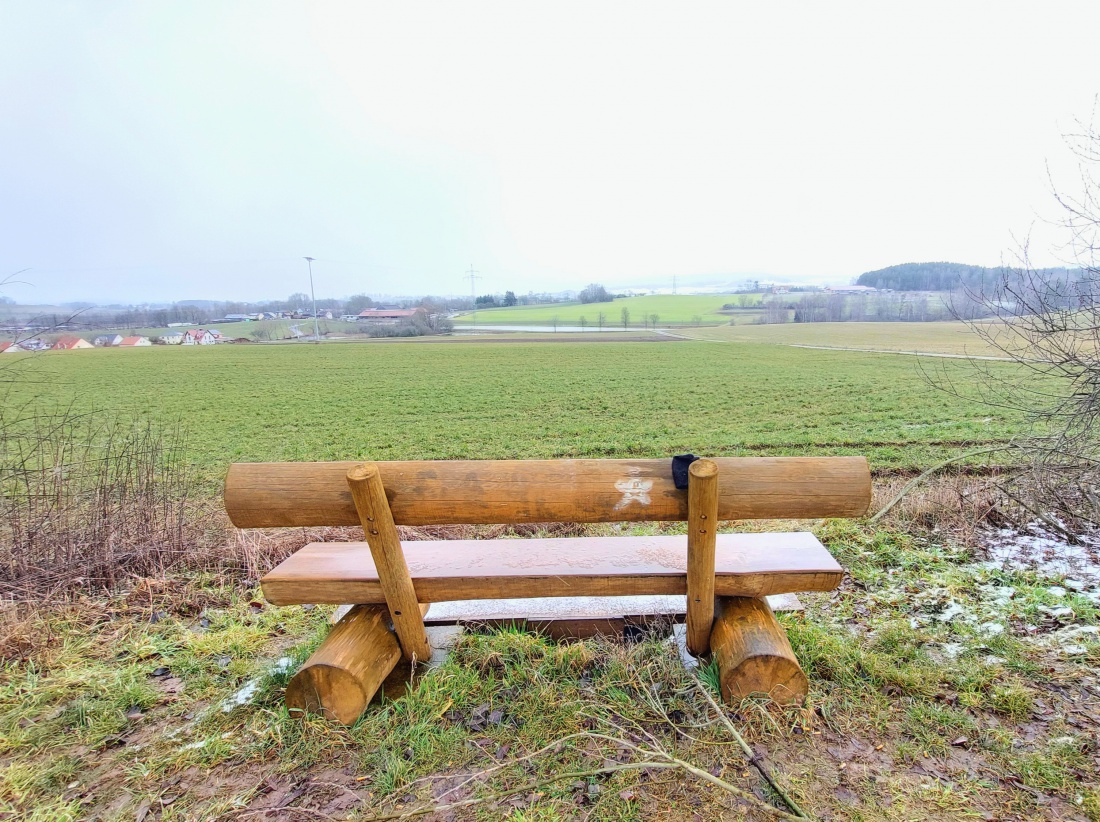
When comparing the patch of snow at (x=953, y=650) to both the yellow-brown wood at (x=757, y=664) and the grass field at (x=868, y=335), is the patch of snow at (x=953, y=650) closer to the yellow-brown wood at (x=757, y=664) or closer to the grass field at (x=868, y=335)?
the yellow-brown wood at (x=757, y=664)

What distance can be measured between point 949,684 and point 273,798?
300 cm

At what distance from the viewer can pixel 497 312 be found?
116062 millimetres

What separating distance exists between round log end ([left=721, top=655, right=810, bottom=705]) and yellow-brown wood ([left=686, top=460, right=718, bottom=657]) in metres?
0.25

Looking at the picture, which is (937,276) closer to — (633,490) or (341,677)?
(633,490)

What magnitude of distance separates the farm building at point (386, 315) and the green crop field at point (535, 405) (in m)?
46.1

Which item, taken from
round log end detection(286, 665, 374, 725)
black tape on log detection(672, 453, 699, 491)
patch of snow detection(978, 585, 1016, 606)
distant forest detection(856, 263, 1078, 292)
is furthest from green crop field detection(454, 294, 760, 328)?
round log end detection(286, 665, 374, 725)

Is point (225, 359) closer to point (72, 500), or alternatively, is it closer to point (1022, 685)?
point (72, 500)

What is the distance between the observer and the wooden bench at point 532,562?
2096 millimetres

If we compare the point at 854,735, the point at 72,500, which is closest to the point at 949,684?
the point at 854,735

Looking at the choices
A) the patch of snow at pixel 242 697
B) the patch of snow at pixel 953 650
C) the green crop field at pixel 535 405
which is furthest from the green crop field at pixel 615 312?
the patch of snow at pixel 242 697

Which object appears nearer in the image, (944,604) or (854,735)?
(854,735)

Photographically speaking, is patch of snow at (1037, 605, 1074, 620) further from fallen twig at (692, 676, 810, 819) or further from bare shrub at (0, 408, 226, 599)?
bare shrub at (0, 408, 226, 599)

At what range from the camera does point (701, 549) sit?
2.20 m

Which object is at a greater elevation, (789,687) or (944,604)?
(789,687)
